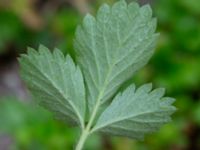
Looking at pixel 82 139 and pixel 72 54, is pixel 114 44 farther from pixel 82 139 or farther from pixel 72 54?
pixel 72 54

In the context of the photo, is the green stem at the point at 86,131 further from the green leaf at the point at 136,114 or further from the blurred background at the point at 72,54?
the blurred background at the point at 72,54

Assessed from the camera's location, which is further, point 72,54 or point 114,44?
point 72,54

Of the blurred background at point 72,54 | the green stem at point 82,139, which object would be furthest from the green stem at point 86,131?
the blurred background at point 72,54

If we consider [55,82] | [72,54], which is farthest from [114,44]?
[72,54]

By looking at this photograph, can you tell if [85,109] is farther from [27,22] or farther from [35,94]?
[27,22]

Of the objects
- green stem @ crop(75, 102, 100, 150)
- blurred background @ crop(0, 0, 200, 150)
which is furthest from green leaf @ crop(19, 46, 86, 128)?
blurred background @ crop(0, 0, 200, 150)

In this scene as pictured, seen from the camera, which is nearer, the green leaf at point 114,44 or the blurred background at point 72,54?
the green leaf at point 114,44
